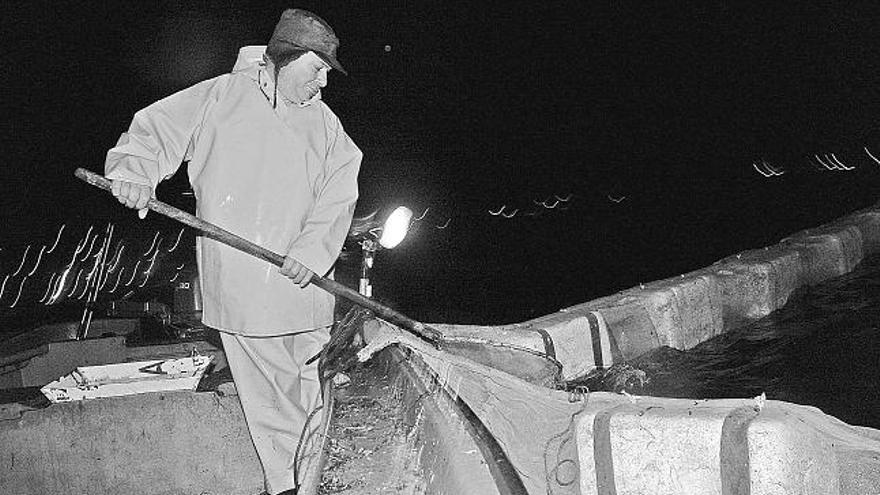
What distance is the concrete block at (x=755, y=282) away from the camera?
26.6 ft

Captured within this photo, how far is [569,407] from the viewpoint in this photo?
146 inches

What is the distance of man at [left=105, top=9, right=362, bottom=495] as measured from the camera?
12.1 ft

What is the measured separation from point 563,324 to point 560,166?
51.0 m

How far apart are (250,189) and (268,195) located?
9 centimetres

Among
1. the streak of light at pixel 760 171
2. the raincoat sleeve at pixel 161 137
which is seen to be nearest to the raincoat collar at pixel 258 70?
the raincoat sleeve at pixel 161 137

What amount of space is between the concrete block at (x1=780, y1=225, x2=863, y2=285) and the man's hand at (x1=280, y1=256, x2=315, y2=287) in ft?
25.0

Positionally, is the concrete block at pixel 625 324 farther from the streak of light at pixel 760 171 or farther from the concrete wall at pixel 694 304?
the streak of light at pixel 760 171

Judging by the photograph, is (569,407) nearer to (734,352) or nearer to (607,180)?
(734,352)

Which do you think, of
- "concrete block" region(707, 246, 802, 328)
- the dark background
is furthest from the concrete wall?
the dark background

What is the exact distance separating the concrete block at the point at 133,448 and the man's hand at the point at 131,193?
149cm

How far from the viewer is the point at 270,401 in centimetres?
393

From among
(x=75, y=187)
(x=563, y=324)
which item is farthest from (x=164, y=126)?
(x=75, y=187)

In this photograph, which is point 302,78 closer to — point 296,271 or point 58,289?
point 296,271

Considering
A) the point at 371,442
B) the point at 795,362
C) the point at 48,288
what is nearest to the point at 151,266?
the point at 48,288
